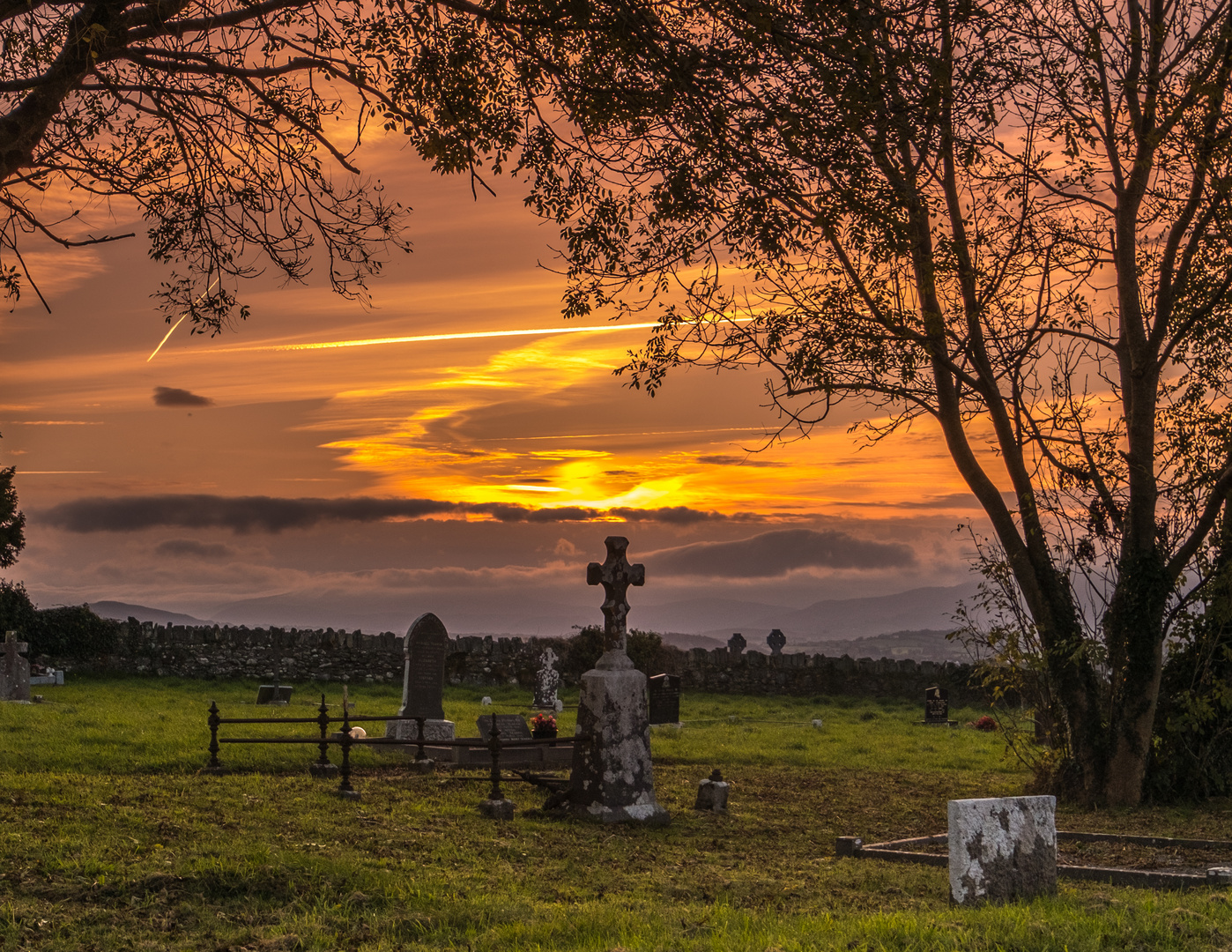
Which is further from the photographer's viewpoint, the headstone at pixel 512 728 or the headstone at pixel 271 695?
the headstone at pixel 271 695

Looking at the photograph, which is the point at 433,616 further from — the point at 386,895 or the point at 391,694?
the point at 386,895

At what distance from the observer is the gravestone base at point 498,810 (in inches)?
506

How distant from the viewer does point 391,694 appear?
30547mm

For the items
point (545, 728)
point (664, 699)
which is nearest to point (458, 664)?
point (664, 699)

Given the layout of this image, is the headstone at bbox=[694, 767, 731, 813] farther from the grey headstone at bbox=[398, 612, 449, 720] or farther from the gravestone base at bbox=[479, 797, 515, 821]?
the grey headstone at bbox=[398, 612, 449, 720]

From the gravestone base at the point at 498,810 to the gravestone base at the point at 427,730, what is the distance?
579 cm

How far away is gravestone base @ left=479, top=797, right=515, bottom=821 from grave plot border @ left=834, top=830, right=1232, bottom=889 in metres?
3.68

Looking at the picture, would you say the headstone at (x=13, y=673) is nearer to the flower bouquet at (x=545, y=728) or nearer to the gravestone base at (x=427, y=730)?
the gravestone base at (x=427, y=730)

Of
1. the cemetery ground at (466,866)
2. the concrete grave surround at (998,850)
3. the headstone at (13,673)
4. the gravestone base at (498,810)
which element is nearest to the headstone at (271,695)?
the headstone at (13,673)

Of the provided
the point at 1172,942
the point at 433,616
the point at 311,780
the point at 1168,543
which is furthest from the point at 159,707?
the point at 1172,942

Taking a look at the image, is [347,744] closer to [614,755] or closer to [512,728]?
[614,755]

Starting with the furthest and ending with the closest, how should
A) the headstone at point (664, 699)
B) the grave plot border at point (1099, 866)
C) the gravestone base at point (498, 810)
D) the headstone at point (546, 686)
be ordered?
the headstone at point (546, 686) < the headstone at point (664, 699) < the gravestone base at point (498, 810) < the grave plot border at point (1099, 866)

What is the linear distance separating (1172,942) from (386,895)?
17.2ft

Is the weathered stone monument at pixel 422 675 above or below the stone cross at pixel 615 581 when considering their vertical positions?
below
